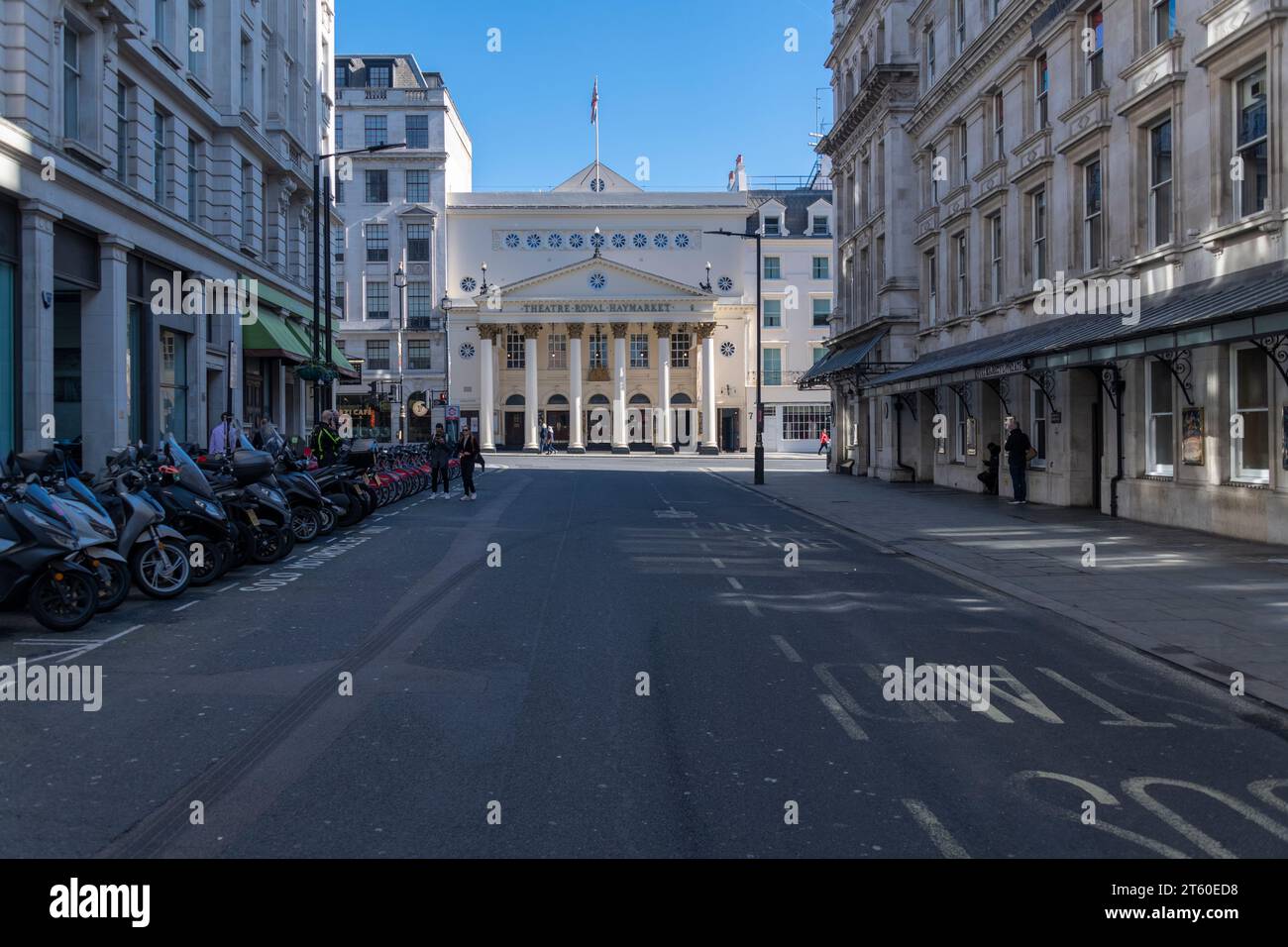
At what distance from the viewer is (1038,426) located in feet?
84.0

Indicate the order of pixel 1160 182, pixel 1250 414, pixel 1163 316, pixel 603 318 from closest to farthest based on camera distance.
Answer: pixel 1163 316 → pixel 1250 414 → pixel 1160 182 → pixel 603 318

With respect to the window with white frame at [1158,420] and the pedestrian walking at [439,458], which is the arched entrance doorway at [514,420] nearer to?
the pedestrian walking at [439,458]

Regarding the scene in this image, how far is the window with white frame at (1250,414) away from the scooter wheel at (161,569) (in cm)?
1479

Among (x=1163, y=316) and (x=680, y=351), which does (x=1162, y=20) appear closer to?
(x=1163, y=316)

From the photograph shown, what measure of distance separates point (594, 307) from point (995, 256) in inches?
1938

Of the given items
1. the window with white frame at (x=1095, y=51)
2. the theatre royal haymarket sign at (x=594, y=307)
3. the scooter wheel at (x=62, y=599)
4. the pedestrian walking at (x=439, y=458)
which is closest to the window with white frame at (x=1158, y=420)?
the window with white frame at (x=1095, y=51)

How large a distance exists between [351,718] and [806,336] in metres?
73.9

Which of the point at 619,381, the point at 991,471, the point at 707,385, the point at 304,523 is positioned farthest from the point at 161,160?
the point at 707,385

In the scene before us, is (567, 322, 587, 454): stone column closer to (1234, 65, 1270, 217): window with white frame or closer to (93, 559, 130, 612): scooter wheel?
(1234, 65, 1270, 217): window with white frame

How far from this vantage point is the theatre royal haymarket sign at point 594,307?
7550 cm

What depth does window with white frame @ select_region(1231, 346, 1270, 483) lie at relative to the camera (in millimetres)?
16203

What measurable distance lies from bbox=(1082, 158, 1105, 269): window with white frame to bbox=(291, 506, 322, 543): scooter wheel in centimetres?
1593

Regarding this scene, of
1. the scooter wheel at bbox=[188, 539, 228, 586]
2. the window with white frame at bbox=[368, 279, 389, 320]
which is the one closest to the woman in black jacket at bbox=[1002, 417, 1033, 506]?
the scooter wheel at bbox=[188, 539, 228, 586]
